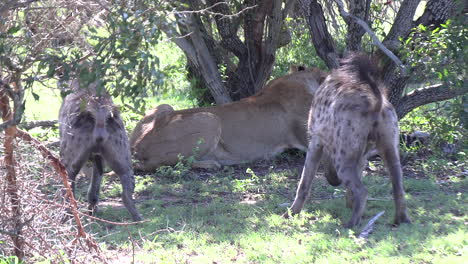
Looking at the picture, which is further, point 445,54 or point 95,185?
point 445,54

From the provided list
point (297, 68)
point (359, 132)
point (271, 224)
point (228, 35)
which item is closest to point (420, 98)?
point (297, 68)

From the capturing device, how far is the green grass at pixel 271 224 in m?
5.42

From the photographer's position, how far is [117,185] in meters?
8.42

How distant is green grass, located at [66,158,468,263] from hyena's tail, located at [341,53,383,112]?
127 centimetres

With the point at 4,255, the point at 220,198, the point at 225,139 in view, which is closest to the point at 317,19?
the point at 225,139

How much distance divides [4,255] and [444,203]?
4.31 m

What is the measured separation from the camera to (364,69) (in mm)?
6629

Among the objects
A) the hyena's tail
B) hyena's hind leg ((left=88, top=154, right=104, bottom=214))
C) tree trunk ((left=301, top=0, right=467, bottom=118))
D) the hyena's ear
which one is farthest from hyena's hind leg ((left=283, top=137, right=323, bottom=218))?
the hyena's ear

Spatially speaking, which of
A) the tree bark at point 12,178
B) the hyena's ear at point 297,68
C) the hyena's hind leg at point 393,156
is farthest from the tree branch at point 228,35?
the tree bark at point 12,178

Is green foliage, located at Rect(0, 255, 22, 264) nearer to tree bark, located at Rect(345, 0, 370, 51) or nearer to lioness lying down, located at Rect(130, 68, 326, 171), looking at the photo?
lioness lying down, located at Rect(130, 68, 326, 171)

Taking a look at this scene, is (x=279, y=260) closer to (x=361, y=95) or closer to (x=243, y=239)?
(x=243, y=239)

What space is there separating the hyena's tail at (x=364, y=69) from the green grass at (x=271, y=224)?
1.27 meters

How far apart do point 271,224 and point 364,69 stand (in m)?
1.75

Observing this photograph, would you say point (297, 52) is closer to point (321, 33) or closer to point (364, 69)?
point (321, 33)
